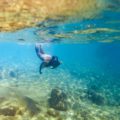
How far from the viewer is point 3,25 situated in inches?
812

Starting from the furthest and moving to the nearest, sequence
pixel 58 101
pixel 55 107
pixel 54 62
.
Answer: pixel 54 62 < pixel 58 101 < pixel 55 107

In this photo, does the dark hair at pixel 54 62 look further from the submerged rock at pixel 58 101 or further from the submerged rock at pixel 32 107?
the submerged rock at pixel 32 107

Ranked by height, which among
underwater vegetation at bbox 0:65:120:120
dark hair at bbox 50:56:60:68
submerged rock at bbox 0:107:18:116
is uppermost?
dark hair at bbox 50:56:60:68

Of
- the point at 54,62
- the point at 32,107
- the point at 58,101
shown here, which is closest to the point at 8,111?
the point at 32,107

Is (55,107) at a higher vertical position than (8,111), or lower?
lower

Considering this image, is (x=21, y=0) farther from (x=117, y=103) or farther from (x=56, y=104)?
(x=117, y=103)

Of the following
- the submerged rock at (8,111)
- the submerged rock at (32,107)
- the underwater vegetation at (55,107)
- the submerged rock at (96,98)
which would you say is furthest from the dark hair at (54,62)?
the submerged rock at (96,98)

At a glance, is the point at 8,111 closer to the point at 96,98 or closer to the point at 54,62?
the point at 54,62

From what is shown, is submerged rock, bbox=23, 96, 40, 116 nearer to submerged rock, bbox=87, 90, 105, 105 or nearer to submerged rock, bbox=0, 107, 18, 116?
submerged rock, bbox=0, 107, 18, 116

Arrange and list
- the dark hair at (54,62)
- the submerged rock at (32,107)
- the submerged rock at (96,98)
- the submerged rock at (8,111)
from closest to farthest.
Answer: the submerged rock at (8,111) < the submerged rock at (32,107) < the dark hair at (54,62) < the submerged rock at (96,98)

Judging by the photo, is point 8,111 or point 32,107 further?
point 32,107

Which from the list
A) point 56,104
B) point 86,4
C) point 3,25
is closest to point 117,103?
point 56,104

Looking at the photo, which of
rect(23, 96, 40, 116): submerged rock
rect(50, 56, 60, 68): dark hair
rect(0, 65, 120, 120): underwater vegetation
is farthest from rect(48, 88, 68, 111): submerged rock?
rect(50, 56, 60, 68): dark hair

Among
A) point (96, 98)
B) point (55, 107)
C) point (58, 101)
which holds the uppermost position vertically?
point (58, 101)
